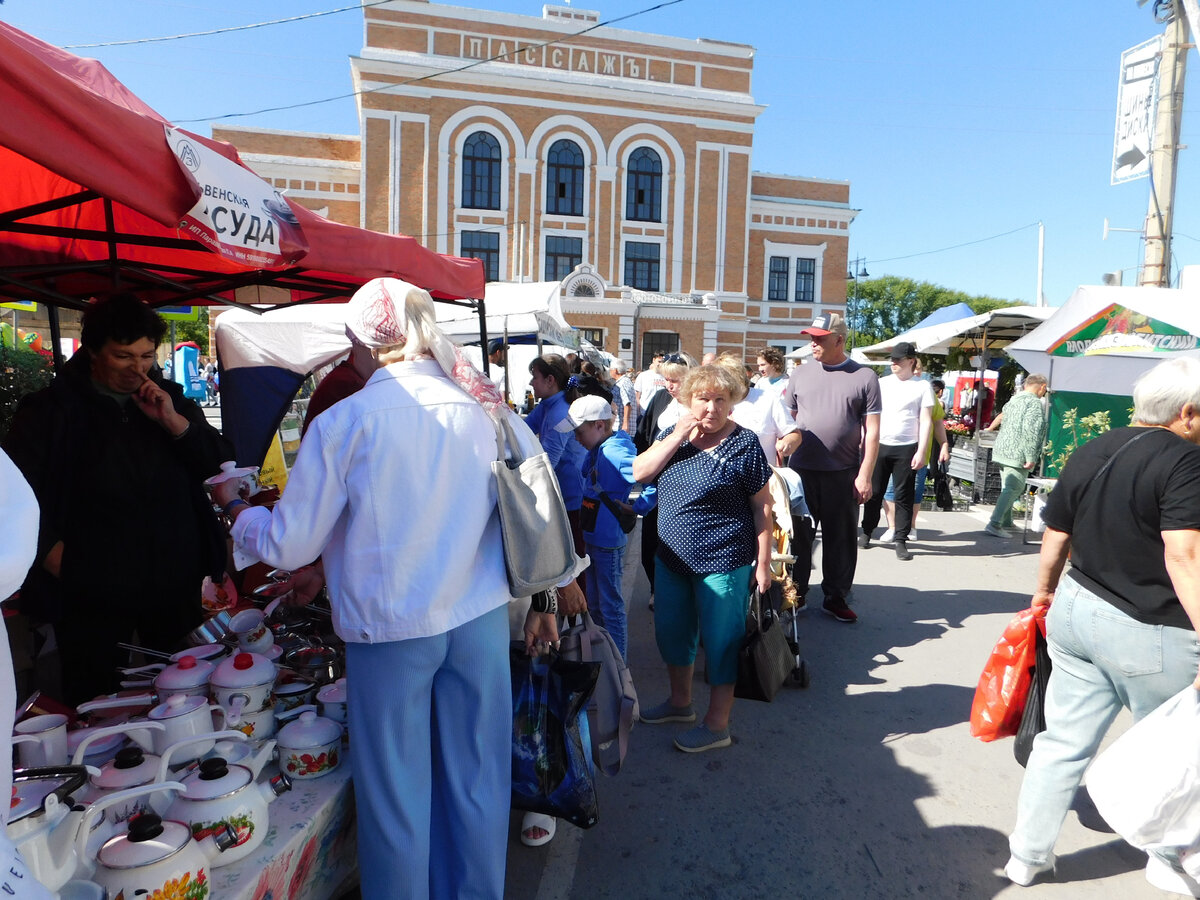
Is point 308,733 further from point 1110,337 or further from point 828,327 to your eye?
point 1110,337

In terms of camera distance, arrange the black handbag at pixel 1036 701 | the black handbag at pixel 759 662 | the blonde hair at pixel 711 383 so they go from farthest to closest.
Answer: the black handbag at pixel 759 662, the blonde hair at pixel 711 383, the black handbag at pixel 1036 701

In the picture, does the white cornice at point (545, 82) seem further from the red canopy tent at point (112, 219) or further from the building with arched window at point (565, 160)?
the red canopy tent at point (112, 219)

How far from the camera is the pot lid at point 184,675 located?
2.15 m

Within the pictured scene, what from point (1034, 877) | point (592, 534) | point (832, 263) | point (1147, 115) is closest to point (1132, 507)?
point (1034, 877)

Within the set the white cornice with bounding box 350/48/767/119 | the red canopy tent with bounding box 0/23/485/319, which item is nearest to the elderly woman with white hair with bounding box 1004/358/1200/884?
the red canopy tent with bounding box 0/23/485/319

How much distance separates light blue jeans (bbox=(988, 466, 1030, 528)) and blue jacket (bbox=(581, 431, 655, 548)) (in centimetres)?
584

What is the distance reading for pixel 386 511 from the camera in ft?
6.09

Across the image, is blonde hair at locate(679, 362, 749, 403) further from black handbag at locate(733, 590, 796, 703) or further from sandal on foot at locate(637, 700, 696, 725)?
sandal on foot at locate(637, 700, 696, 725)

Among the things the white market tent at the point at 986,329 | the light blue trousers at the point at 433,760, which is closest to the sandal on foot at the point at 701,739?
the light blue trousers at the point at 433,760

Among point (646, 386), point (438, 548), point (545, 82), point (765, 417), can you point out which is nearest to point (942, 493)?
point (646, 386)

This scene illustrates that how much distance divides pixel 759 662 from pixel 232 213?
275 cm

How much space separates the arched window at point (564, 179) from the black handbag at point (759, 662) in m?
33.2

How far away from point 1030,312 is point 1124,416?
7.97ft

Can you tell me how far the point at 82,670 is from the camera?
8.56 feet
